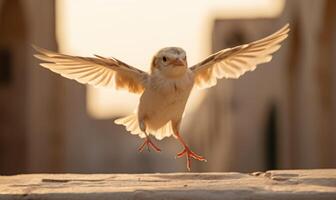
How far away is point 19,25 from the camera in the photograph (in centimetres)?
1566

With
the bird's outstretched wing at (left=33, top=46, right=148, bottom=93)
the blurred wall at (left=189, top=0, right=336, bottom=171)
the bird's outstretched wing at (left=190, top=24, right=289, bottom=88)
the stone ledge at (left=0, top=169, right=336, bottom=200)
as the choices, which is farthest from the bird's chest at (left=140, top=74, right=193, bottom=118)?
the blurred wall at (left=189, top=0, right=336, bottom=171)

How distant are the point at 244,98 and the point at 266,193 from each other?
760 inches

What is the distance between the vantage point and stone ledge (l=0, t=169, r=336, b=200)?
3.75 metres

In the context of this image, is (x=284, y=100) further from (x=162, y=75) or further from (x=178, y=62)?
(x=178, y=62)

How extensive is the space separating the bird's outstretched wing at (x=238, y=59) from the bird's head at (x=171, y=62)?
0.56 meters

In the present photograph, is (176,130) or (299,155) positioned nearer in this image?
(176,130)

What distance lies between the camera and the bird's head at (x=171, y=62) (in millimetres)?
5086

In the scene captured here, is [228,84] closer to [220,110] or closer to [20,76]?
[220,110]

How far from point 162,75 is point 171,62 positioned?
0.75 feet

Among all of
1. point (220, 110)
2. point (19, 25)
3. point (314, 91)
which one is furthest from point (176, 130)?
point (220, 110)

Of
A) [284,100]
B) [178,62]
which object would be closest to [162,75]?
[178,62]

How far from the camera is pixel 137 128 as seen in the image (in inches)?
249

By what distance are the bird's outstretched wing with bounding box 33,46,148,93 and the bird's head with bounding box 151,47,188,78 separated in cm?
36

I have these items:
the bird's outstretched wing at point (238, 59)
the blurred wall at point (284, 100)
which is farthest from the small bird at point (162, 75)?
the blurred wall at point (284, 100)
